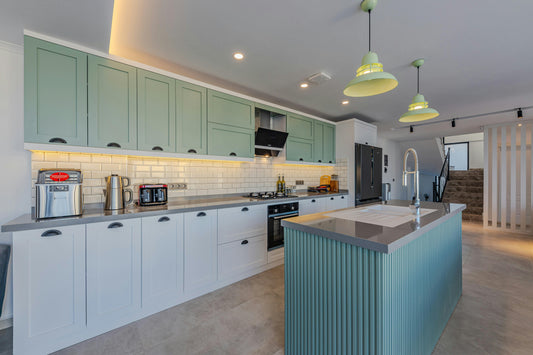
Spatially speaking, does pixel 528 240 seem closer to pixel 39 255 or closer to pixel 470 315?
pixel 470 315

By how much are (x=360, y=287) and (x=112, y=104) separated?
8.26 ft

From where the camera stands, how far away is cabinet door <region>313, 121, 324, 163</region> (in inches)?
164

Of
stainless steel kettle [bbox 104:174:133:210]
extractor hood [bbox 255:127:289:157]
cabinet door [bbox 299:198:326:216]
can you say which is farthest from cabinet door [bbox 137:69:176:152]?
cabinet door [bbox 299:198:326:216]

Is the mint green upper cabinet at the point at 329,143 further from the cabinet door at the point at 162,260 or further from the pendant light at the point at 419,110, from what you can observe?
the cabinet door at the point at 162,260

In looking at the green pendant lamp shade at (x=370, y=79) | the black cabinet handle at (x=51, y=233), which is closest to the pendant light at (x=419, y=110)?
the green pendant lamp shade at (x=370, y=79)

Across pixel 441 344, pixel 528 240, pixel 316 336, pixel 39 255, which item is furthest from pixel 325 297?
pixel 528 240

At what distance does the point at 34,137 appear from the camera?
5.71ft

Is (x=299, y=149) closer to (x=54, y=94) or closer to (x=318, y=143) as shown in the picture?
(x=318, y=143)

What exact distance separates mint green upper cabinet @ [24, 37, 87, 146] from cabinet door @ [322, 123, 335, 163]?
370cm

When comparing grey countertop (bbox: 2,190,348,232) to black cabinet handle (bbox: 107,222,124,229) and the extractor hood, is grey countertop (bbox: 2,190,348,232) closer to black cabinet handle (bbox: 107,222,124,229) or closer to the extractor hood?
black cabinet handle (bbox: 107,222,124,229)

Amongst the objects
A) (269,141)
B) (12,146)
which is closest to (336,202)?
(269,141)

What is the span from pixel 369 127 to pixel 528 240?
3.83 meters

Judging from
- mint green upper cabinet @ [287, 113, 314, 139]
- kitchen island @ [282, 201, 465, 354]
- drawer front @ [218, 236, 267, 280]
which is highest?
mint green upper cabinet @ [287, 113, 314, 139]

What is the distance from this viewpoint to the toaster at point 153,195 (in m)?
2.33
